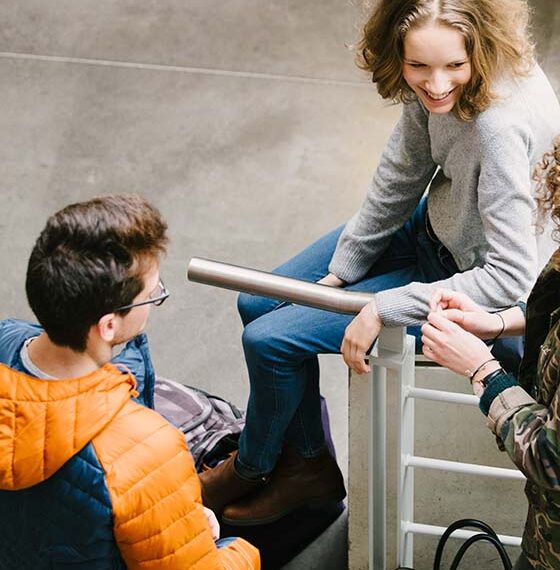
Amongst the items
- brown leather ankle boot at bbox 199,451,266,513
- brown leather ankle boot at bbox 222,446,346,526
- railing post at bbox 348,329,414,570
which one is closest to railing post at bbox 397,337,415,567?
railing post at bbox 348,329,414,570

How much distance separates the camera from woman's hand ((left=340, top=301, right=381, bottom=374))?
81.6 inches

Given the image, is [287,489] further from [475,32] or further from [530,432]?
[475,32]

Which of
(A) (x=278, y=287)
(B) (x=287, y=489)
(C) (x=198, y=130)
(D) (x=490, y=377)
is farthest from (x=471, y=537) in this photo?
(C) (x=198, y=130)

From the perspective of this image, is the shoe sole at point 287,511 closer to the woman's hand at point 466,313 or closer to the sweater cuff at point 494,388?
the woman's hand at point 466,313

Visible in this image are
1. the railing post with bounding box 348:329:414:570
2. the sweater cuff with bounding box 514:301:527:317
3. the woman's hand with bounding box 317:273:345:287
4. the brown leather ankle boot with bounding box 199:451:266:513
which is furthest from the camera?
the brown leather ankle boot with bounding box 199:451:266:513

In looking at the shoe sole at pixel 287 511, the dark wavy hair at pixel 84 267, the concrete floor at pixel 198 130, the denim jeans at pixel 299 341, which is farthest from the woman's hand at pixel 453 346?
the concrete floor at pixel 198 130

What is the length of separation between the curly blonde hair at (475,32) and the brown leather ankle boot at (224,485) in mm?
1058

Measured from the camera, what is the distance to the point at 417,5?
2.12 m

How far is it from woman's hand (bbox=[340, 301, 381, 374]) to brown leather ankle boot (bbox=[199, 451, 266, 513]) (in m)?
0.68

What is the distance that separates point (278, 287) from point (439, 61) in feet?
1.95

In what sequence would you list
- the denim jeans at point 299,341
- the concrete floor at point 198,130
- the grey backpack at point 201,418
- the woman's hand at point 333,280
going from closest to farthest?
the denim jeans at point 299,341 < the woman's hand at point 333,280 < the grey backpack at point 201,418 < the concrete floor at point 198,130

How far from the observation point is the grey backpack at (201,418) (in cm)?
291

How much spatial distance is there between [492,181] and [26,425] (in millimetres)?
994

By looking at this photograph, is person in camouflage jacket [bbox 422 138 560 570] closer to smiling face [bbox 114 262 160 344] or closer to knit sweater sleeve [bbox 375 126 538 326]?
knit sweater sleeve [bbox 375 126 538 326]
